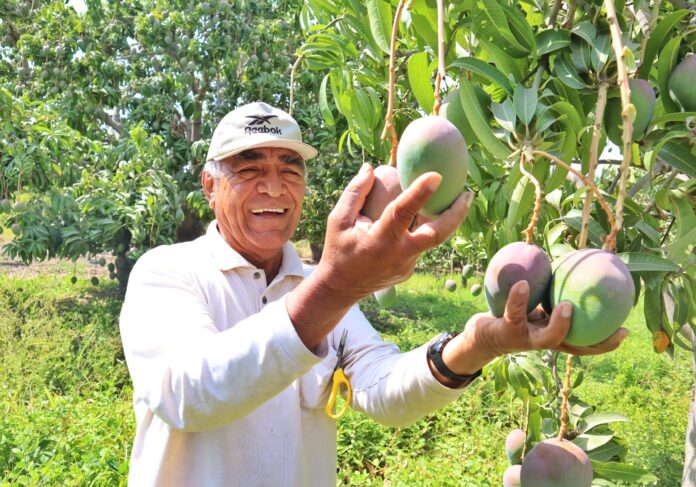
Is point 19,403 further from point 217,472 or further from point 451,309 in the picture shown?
point 451,309

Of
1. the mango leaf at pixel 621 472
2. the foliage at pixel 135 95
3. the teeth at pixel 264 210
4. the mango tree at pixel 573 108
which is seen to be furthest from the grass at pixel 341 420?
the mango tree at pixel 573 108

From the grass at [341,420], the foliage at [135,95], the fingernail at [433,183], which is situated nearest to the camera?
the fingernail at [433,183]

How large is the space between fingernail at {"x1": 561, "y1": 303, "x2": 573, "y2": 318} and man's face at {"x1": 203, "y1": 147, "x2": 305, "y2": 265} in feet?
2.67

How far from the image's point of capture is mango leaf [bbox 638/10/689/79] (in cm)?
97

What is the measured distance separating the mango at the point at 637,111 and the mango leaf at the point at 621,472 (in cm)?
65

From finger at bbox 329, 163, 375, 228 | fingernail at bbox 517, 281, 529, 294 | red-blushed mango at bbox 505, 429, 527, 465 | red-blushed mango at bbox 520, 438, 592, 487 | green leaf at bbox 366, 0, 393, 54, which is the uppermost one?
green leaf at bbox 366, 0, 393, 54

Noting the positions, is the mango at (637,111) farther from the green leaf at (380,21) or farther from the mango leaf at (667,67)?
the green leaf at (380,21)

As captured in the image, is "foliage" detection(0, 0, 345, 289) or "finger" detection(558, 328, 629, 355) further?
"foliage" detection(0, 0, 345, 289)

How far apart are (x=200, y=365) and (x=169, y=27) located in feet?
20.8

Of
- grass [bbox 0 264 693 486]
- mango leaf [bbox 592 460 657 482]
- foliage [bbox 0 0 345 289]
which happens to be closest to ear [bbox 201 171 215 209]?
mango leaf [bbox 592 460 657 482]

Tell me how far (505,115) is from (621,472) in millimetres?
775

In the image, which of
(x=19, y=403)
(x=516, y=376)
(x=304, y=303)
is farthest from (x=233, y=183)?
(x=19, y=403)

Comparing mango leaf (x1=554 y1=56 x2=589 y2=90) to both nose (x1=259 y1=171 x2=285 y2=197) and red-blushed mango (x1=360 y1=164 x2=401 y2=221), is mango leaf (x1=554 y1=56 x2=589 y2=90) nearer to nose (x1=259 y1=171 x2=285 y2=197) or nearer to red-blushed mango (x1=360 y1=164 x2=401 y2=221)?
red-blushed mango (x1=360 y1=164 x2=401 y2=221)

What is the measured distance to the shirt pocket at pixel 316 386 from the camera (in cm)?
136
